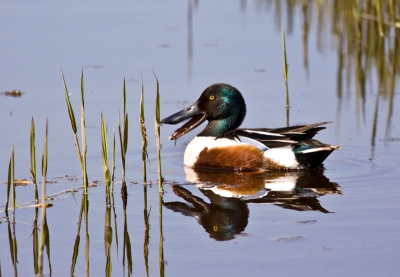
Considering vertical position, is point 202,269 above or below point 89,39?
below

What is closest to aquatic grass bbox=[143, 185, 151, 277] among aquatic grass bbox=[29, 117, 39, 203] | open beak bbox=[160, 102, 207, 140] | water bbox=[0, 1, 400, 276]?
water bbox=[0, 1, 400, 276]

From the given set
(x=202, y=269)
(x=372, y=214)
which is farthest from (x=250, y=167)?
(x=202, y=269)

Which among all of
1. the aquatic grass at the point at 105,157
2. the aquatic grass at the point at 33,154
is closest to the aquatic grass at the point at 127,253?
the aquatic grass at the point at 105,157

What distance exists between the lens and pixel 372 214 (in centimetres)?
610

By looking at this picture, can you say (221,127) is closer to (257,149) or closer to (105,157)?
(257,149)

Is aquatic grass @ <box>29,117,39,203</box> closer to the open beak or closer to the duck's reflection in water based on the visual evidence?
the duck's reflection in water

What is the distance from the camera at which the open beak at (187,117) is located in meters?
8.69

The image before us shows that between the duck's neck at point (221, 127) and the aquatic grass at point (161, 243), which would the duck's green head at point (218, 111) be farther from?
the aquatic grass at point (161, 243)

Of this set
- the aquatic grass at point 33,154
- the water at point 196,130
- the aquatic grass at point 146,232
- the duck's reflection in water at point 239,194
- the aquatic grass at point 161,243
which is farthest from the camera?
the duck's reflection in water at point 239,194

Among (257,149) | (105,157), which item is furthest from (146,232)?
(257,149)

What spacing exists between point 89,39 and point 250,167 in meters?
6.25

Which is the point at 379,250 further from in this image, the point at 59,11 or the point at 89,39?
the point at 59,11

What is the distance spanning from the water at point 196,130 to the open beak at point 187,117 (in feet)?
0.89

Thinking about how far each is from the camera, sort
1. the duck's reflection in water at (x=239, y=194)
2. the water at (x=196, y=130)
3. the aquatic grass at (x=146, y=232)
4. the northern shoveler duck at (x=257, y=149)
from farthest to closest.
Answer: the northern shoveler duck at (x=257, y=149)
the duck's reflection in water at (x=239, y=194)
the water at (x=196, y=130)
the aquatic grass at (x=146, y=232)
